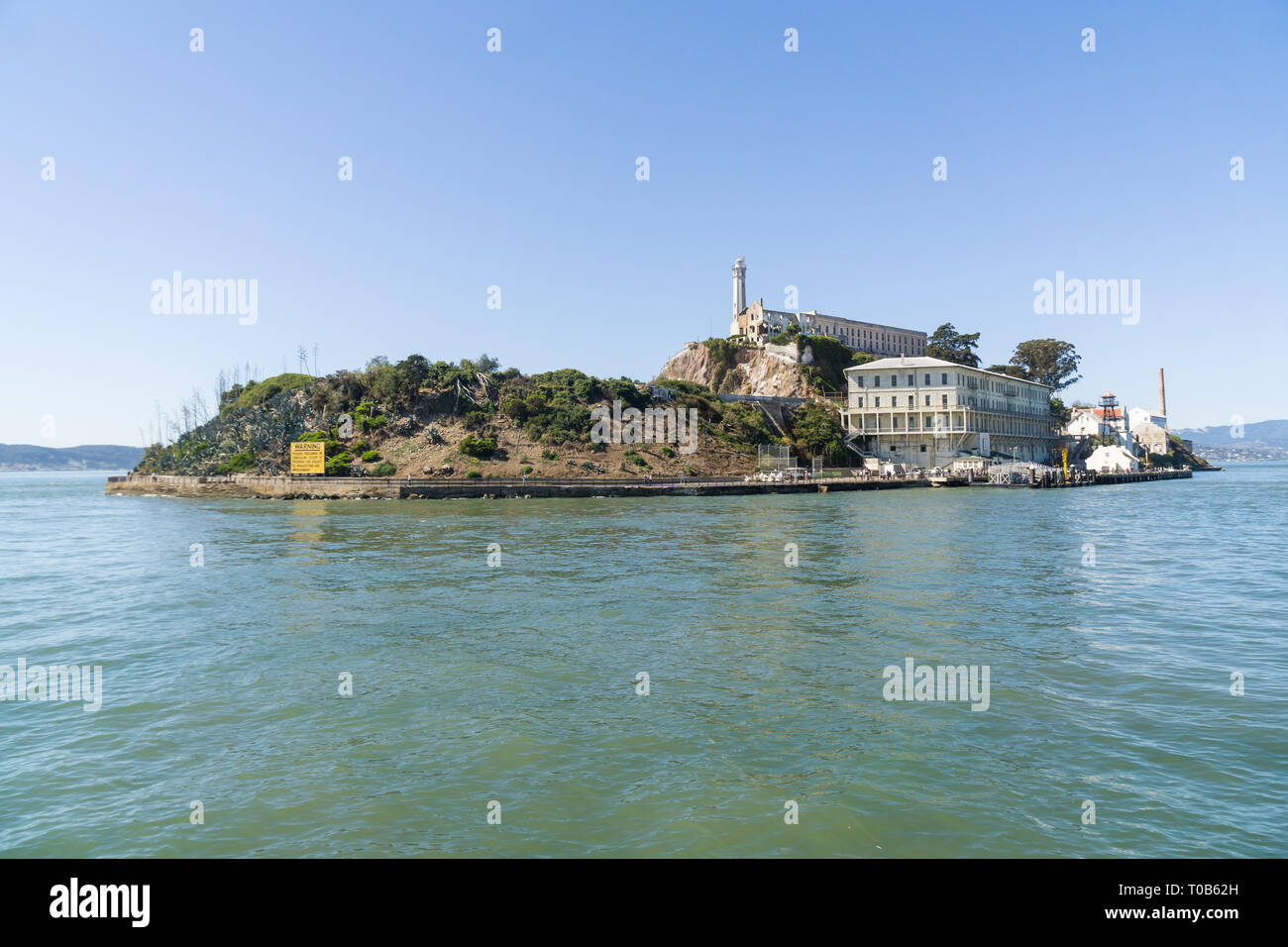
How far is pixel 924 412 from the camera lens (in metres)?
85.7

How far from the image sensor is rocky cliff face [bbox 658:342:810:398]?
342 ft

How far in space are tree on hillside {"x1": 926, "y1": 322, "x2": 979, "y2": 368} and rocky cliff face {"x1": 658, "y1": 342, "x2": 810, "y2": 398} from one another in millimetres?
28946

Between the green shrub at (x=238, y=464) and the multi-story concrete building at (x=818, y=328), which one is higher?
the multi-story concrete building at (x=818, y=328)

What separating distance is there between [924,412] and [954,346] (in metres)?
41.4

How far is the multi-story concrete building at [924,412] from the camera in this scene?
8462 cm

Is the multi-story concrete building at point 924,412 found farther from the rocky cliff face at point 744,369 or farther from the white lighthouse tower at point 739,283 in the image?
the white lighthouse tower at point 739,283

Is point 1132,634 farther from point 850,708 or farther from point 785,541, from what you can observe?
point 785,541

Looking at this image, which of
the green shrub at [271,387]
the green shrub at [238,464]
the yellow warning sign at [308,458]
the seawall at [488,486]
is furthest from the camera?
the green shrub at [271,387]

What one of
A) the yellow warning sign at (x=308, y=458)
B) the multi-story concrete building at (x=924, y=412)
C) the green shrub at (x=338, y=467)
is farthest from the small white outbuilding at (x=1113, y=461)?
the yellow warning sign at (x=308, y=458)

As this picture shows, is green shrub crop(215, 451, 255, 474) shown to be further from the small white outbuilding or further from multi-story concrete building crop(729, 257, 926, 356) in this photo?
the small white outbuilding

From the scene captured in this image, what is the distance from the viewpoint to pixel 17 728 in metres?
11.2

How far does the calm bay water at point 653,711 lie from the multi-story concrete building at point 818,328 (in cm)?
9484

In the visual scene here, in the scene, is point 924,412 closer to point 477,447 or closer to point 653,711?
point 477,447

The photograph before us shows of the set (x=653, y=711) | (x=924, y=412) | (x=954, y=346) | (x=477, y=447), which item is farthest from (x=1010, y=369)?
(x=653, y=711)
